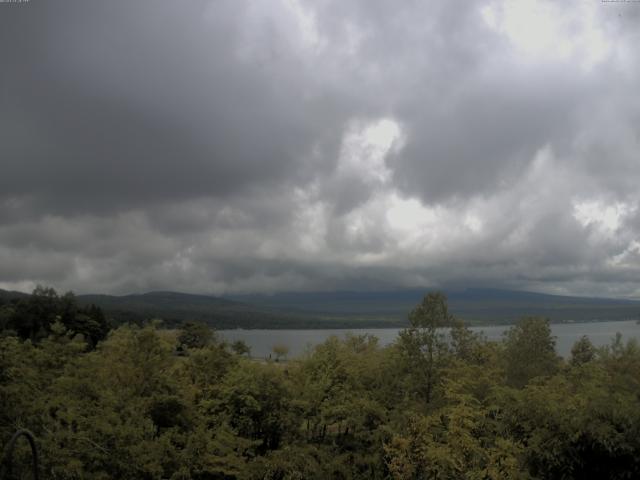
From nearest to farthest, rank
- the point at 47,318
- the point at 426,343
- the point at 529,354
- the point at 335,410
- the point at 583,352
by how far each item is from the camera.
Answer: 1. the point at 335,410
2. the point at 426,343
3. the point at 529,354
4. the point at 583,352
5. the point at 47,318

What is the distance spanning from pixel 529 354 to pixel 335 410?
42.8ft

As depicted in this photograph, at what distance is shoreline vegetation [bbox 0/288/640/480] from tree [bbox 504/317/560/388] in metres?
0.09

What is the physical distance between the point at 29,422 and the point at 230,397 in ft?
37.6

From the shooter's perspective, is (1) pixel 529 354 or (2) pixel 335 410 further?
(1) pixel 529 354

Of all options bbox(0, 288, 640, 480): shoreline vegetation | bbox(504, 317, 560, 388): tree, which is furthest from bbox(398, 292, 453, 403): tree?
bbox(504, 317, 560, 388): tree

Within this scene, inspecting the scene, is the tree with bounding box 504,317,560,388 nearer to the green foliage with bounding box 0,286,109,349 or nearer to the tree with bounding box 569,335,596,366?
the tree with bounding box 569,335,596,366

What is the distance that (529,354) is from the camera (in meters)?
32.9

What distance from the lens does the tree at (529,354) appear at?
32.1 m

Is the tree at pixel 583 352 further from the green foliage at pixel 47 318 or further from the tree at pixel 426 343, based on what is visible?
the green foliage at pixel 47 318

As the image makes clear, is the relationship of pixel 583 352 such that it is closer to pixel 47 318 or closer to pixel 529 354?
pixel 529 354

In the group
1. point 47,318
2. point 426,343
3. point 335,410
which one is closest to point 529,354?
point 426,343

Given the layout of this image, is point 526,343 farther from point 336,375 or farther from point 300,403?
point 300,403

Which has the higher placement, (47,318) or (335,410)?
(47,318)

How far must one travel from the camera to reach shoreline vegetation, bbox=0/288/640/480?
1702 centimetres
